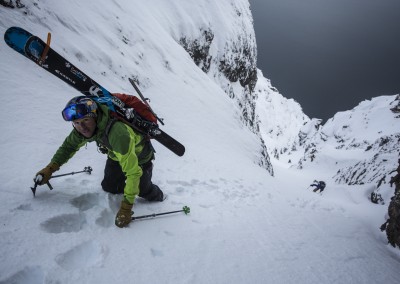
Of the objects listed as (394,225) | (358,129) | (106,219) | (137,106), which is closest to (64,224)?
(106,219)

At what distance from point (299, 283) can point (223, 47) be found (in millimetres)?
31248

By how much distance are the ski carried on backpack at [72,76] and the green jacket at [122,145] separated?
19 centimetres

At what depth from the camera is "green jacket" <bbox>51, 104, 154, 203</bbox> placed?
361 cm

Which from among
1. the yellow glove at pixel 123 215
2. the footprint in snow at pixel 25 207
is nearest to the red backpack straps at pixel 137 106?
the yellow glove at pixel 123 215

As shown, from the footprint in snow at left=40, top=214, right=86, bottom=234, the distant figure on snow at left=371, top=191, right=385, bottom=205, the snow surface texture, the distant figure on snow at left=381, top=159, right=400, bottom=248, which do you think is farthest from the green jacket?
the distant figure on snow at left=371, top=191, right=385, bottom=205

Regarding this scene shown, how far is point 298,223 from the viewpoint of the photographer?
273 inches

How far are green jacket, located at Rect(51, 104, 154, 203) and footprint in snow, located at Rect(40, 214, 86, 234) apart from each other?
2.73 feet

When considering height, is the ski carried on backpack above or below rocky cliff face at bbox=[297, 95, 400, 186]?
below

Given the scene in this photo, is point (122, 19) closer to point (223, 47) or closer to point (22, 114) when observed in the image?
point (22, 114)

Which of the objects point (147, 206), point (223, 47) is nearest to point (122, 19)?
point (147, 206)

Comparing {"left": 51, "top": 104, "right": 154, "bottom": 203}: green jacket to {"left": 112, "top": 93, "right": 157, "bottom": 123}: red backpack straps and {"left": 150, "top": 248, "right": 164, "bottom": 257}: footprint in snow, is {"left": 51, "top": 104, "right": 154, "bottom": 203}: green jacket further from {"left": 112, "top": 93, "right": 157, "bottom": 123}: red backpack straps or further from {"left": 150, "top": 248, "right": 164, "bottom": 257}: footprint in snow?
{"left": 150, "top": 248, "right": 164, "bottom": 257}: footprint in snow

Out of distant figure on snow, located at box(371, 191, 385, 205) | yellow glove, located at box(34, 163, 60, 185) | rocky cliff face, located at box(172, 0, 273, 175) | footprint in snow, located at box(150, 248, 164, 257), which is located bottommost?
yellow glove, located at box(34, 163, 60, 185)

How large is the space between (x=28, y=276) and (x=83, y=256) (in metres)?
0.65

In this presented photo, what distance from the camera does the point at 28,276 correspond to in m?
2.86
